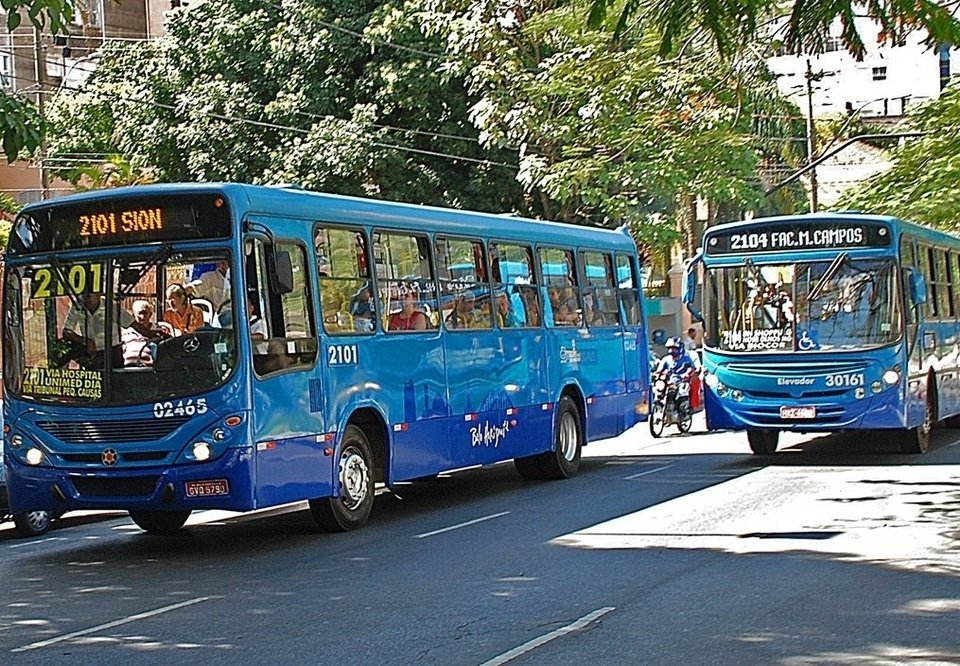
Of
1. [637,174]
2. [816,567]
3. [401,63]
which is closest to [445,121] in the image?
[401,63]

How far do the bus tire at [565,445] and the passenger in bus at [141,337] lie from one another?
6.98 meters

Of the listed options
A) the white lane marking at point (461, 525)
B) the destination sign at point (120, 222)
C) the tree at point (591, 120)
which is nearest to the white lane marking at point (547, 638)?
the white lane marking at point (461, 525)

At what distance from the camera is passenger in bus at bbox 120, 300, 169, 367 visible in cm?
1273

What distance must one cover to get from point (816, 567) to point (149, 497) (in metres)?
5.43

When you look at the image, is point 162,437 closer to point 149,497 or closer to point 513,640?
point 149,497

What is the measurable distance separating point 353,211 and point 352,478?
2.58 m

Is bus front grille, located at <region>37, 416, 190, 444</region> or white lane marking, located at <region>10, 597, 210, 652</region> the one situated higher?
bus front grille, located at <region>37, 416, 190, 444</region>

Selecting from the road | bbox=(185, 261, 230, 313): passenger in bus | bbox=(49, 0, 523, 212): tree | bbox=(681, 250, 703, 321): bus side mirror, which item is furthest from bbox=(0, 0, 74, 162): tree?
bbox=(49, 0, 523, 212): tree

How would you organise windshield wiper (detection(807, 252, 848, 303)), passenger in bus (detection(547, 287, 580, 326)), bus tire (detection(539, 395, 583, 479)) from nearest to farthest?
bus tire (detection(539, 395, 583, 479)), passenger in bus (detection(547, 287, 580, 326)), windshield wiper (detection(807, 252, 848, 303))

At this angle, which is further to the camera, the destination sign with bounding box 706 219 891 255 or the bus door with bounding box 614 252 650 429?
the bus door with bounding box 614 252 650 429

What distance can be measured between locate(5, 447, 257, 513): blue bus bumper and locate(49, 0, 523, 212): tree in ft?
64.6

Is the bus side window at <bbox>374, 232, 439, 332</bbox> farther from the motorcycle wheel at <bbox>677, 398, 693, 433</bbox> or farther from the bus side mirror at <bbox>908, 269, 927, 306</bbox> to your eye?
the motorcycle wheel at <bbox>677, 398, 693, 433</bbox>

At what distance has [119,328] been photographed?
1288 centimetres

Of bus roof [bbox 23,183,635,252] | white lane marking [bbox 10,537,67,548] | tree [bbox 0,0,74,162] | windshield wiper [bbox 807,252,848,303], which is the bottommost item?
white lane marking [bbox 10,537,67,548]
